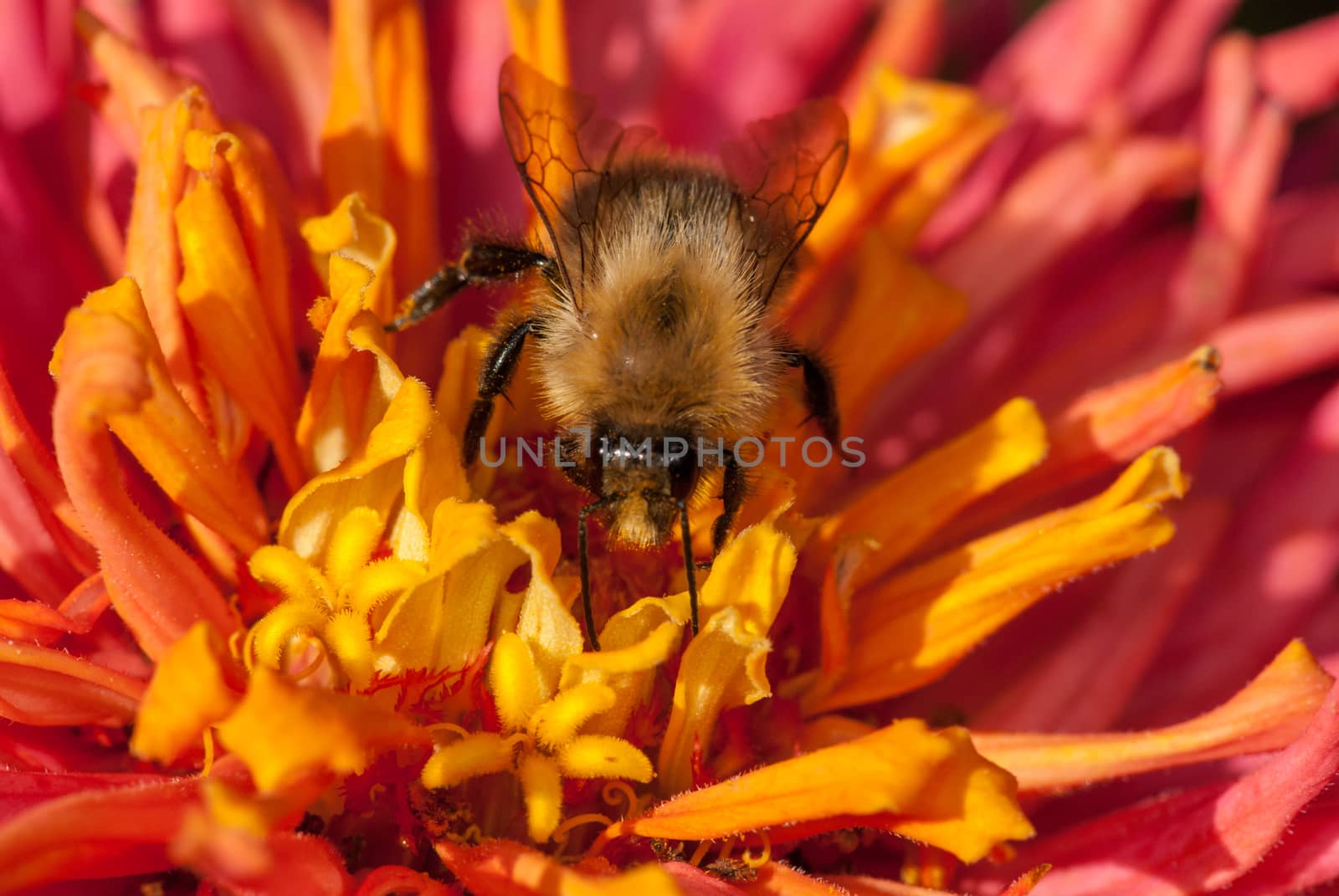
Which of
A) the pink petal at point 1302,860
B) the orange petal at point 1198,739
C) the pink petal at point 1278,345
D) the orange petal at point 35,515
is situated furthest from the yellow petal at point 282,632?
the pink petal at point 1278,345

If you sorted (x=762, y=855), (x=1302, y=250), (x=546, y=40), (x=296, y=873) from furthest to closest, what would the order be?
(x=1302, y=250), (x=546, y=40), (x=762, y=855), (x=296, y=873)

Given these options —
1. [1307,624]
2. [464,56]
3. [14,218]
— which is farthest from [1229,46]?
[14,218]

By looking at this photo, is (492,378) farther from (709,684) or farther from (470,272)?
(709,684)

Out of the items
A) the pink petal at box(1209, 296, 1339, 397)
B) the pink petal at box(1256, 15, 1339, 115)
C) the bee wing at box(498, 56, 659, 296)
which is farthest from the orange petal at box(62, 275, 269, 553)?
the pink petal at box(1256, 15, 1339, 115)

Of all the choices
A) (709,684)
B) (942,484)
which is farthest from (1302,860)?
(709,684)

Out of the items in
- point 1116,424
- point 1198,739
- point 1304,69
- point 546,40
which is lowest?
point 1198,739

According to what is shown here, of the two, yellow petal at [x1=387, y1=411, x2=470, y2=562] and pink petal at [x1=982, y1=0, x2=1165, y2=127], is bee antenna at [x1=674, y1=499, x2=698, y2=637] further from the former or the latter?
pink petal at [x1=982, y1=0, x2=1165, y2=127]

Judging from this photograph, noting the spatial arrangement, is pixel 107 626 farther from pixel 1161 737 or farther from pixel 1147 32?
pixel 1147 32

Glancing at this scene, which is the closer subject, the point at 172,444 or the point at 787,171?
the point at 172,444

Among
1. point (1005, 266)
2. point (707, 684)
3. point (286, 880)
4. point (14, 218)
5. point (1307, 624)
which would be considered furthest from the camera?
point (1005, 266)
